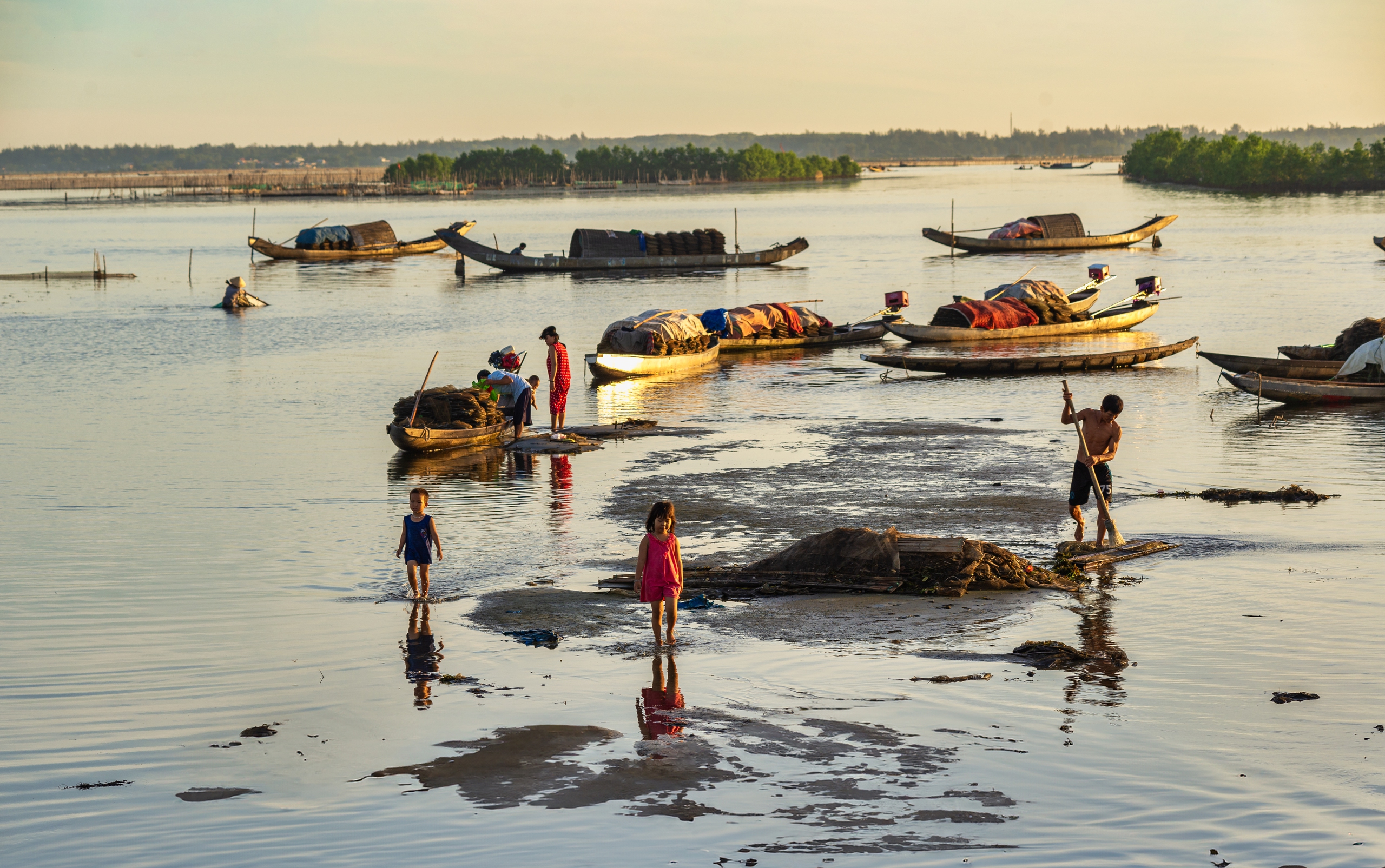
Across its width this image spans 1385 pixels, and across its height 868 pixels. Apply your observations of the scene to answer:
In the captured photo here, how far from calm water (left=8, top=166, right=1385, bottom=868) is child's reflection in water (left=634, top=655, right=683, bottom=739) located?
0.21ft

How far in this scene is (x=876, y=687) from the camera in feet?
32.4

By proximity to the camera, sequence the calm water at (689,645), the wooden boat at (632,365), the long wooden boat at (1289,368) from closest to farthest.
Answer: the calm water at (689,645), the long wooden boat at (1289,368), the wooden boat at (632,365)

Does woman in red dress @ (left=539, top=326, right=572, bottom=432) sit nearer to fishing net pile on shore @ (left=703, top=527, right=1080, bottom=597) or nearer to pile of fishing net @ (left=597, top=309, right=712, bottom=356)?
pile of fishing net @ (left=597, top=309, right=712, bottom=356)

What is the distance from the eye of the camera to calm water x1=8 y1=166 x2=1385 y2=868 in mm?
7578

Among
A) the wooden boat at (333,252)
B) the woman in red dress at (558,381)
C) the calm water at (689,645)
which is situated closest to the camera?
the calm water at (689,645)

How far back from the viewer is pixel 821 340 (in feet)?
123

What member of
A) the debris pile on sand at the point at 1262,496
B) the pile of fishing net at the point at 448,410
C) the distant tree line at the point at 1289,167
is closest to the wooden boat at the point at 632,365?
the pile of fishing net at the point at 448,410

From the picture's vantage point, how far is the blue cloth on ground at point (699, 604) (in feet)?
40.1

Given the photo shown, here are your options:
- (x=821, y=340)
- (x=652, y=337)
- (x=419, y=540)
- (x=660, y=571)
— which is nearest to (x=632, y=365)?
(x=652, y=337)

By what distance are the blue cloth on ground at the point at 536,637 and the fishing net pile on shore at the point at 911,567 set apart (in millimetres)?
2439

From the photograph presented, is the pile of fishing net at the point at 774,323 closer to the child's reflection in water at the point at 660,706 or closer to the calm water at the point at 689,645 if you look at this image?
the calm water at the point at 689,645

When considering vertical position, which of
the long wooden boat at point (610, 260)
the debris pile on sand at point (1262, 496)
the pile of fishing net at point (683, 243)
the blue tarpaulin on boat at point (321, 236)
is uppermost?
the blue tarpaulin on boat at point (321, 236)

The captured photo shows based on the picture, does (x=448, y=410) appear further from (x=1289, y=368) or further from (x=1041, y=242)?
(x=1041, y=242)

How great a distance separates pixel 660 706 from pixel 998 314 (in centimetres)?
2920
